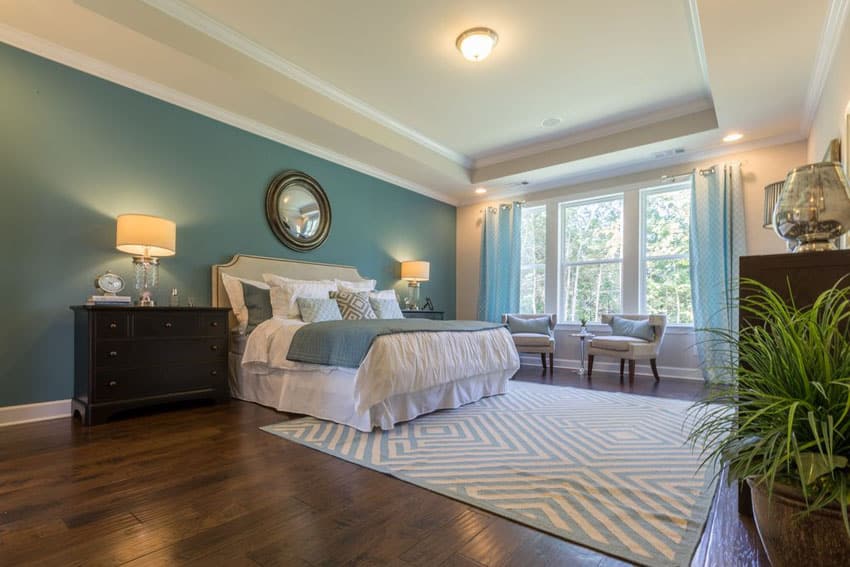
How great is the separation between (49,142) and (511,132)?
4.27 metres

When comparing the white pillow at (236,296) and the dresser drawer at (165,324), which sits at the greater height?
the white pillow at (236,296)

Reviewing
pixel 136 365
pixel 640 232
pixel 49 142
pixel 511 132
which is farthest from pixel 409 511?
pixel 640 232

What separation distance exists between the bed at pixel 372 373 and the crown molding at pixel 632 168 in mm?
2972

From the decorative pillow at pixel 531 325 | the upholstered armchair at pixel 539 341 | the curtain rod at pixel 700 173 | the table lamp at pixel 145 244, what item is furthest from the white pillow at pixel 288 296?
the curtain rod at pixel 700 173

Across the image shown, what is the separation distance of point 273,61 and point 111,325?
2.40 meters

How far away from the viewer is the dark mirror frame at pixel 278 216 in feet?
13.9

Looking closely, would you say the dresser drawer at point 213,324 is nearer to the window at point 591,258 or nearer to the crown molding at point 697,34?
the crown molding at point 697,34

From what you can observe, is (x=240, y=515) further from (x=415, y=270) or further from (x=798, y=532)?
(x=415, y=270)

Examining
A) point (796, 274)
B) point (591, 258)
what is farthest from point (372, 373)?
point (591, 258)

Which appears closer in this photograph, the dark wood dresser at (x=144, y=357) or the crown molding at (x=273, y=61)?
the dark wood dresser at (x=144, y=357)

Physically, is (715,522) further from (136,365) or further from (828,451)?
(136,365)

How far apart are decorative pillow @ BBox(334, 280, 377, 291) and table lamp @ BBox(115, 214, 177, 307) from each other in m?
1.60

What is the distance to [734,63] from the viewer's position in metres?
3.05

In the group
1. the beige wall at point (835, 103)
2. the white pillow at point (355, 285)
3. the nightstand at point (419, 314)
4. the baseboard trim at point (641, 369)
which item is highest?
the beige wall at point (835, 103)
